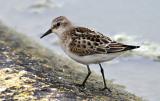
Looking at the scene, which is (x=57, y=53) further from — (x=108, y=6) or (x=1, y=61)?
(x=1, y=61)

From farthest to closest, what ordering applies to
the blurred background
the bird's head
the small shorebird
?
the blurred background → the bird's head → the small shorebird

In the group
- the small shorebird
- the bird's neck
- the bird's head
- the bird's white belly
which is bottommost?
the bird's white belly

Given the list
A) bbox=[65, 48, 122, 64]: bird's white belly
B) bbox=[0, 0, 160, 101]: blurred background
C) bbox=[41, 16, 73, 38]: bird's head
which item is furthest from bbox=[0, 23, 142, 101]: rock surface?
bbox=[0, 0, 160, 101]: blurred background

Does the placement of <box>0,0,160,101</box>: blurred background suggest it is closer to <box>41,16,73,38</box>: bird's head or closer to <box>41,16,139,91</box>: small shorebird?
<box>41,16,73,38</box>: bird's head

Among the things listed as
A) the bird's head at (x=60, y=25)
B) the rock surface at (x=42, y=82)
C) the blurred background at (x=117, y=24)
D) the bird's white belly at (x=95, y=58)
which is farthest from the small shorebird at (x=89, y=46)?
the blurred background at (x=117, y=24)

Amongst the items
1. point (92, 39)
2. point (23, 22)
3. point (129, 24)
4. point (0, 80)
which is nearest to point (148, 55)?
point (129, 24)

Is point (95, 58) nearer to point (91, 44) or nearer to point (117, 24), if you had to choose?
point (91, 44)

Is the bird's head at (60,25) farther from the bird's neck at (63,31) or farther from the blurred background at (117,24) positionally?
the blurred background at (117,24)
